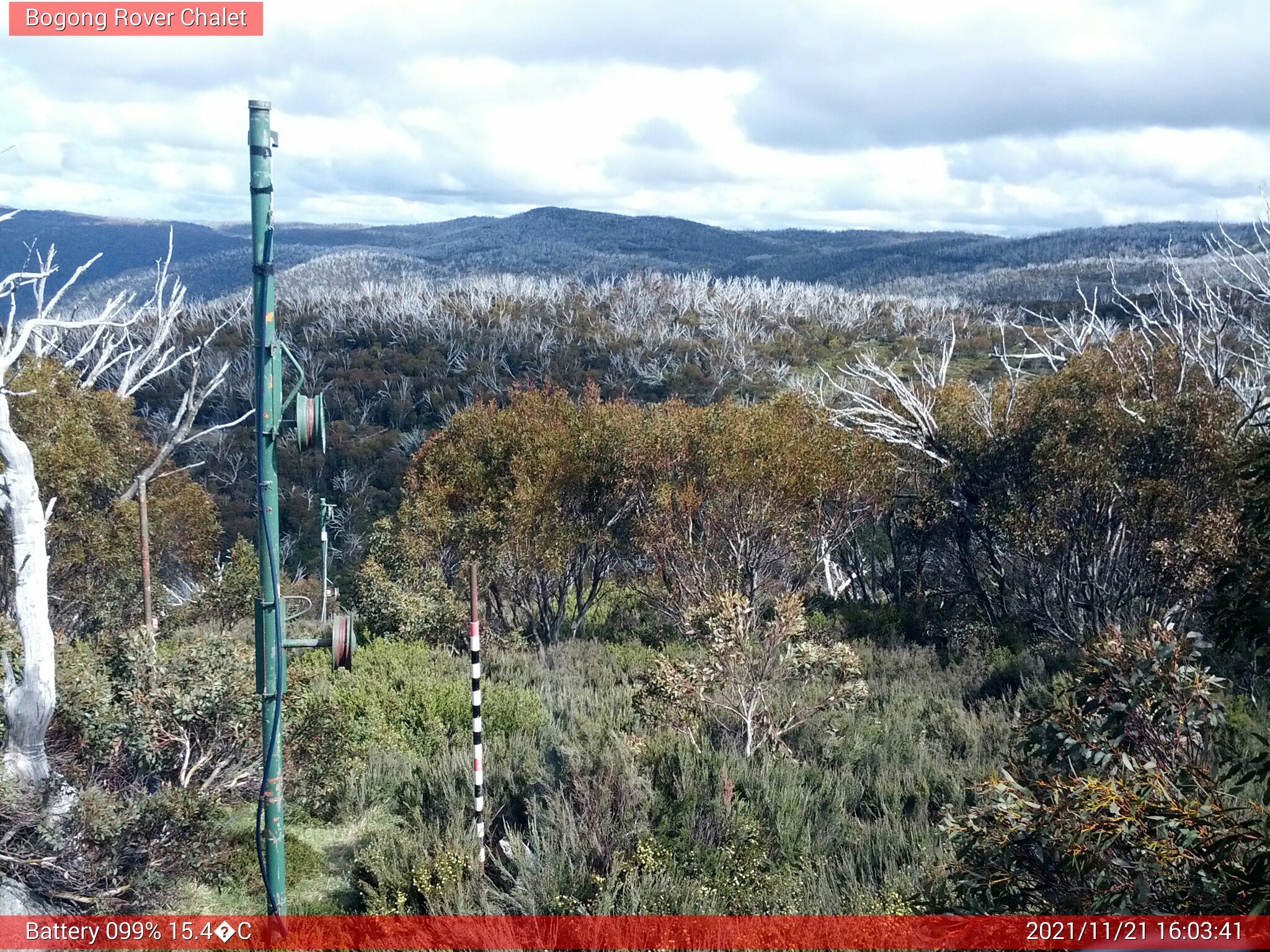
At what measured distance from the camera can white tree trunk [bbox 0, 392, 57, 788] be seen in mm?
7594

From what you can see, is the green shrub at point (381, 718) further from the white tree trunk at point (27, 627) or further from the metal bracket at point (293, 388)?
the metal bracket at point (293, 388)

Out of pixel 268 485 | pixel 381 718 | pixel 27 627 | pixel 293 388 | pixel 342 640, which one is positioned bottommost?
pixel 381 718

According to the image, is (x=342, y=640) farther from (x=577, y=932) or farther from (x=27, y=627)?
(x=27, y=627)

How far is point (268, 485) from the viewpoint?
5.18 meters

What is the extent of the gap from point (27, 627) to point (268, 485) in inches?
155

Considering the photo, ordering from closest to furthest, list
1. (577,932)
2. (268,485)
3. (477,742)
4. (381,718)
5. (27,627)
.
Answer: (268,485), (577,932), (477,742), (27,627), (381,718)

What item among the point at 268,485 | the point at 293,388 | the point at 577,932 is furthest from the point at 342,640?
the point at 577,932

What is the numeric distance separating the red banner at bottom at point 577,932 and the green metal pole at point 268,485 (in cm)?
69

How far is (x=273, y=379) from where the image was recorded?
207 inches

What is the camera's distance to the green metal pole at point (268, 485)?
5.18m

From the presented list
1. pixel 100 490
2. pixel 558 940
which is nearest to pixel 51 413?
pixel 100 490

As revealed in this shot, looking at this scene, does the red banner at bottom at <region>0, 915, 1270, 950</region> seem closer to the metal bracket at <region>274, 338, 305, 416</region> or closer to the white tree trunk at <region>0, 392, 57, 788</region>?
the white tree trunk at <region>0, 392, 57, 788</region>

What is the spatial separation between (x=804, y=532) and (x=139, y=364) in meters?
10.2

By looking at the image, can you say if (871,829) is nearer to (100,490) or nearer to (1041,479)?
(1041,479)
